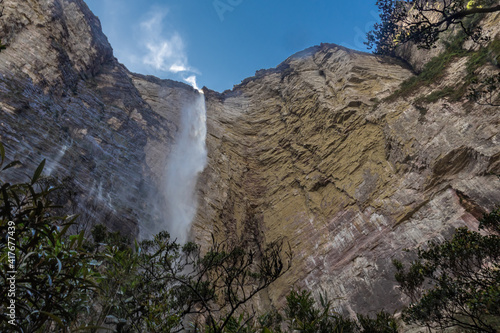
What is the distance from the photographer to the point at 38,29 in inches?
806

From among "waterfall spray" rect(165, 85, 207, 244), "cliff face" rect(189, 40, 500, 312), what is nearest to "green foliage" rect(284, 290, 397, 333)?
"cliff face" rect(189, 40, 500, 312)

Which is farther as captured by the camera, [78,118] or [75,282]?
[78,118]

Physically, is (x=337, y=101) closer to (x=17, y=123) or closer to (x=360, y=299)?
(x=360, y=299)

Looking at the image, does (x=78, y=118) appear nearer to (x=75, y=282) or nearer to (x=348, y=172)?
(x=348, y=172)

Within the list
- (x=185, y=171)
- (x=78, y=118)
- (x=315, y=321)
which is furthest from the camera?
(x=185, y=171)

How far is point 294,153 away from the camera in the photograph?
26094 mm

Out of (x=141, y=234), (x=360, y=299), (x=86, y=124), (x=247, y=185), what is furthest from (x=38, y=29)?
(x=360, y=299)

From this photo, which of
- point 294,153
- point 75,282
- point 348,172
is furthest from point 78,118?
point 75,282

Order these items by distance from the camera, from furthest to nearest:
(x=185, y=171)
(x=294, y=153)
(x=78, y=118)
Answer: (x=294, y=153), (x=185, y=171), (x=78, y=118)

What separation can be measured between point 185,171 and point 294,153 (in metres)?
9.94

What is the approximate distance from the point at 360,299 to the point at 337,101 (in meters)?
16.9

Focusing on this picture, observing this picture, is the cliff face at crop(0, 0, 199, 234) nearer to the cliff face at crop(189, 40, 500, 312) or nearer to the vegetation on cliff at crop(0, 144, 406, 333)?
the cliff face at crop(189, 40, 500, 312)

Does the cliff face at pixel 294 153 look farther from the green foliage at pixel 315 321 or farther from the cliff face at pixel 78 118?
the green foliage at pixel 315 321

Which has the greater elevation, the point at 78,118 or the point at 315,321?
the point at 78,118
